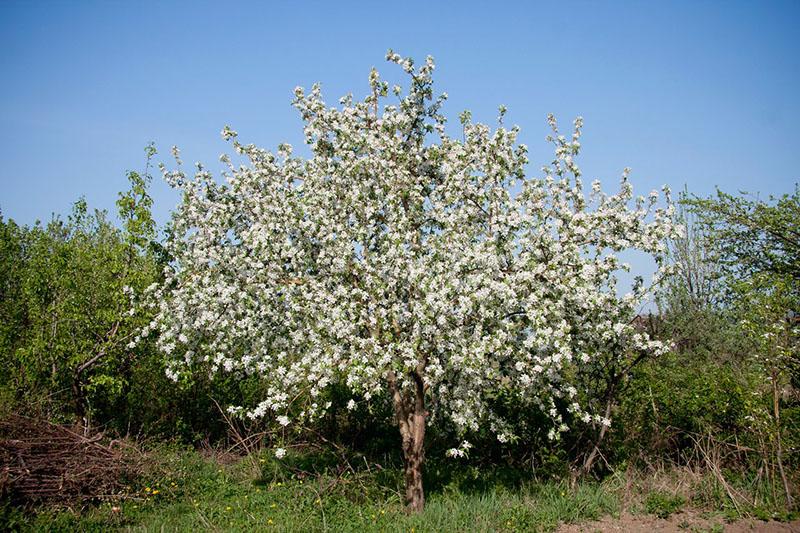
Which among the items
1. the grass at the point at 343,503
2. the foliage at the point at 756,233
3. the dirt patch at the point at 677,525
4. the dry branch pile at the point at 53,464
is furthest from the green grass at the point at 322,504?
the foliage at the point at 756,233

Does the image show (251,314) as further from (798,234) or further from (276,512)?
(798,234)

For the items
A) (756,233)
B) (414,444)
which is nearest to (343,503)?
(414,444)

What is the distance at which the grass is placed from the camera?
8969mm

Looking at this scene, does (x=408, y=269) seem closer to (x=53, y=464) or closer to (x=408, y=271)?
(x=408, y=271)

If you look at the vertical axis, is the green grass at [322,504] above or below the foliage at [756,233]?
below

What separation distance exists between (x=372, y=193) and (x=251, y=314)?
10.2ft

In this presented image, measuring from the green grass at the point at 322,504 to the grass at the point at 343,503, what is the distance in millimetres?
19

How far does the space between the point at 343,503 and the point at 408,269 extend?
441 centimetres

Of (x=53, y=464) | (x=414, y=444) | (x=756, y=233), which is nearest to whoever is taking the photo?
(x=53, y=464)

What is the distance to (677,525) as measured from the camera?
9.14 m

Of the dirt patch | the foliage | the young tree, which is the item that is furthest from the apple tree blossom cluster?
the foliage

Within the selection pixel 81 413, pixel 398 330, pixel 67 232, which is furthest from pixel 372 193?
pixel 67 232

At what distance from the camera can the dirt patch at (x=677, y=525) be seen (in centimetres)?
888

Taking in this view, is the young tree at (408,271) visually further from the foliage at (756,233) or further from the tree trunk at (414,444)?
the foliage at (756,233)
